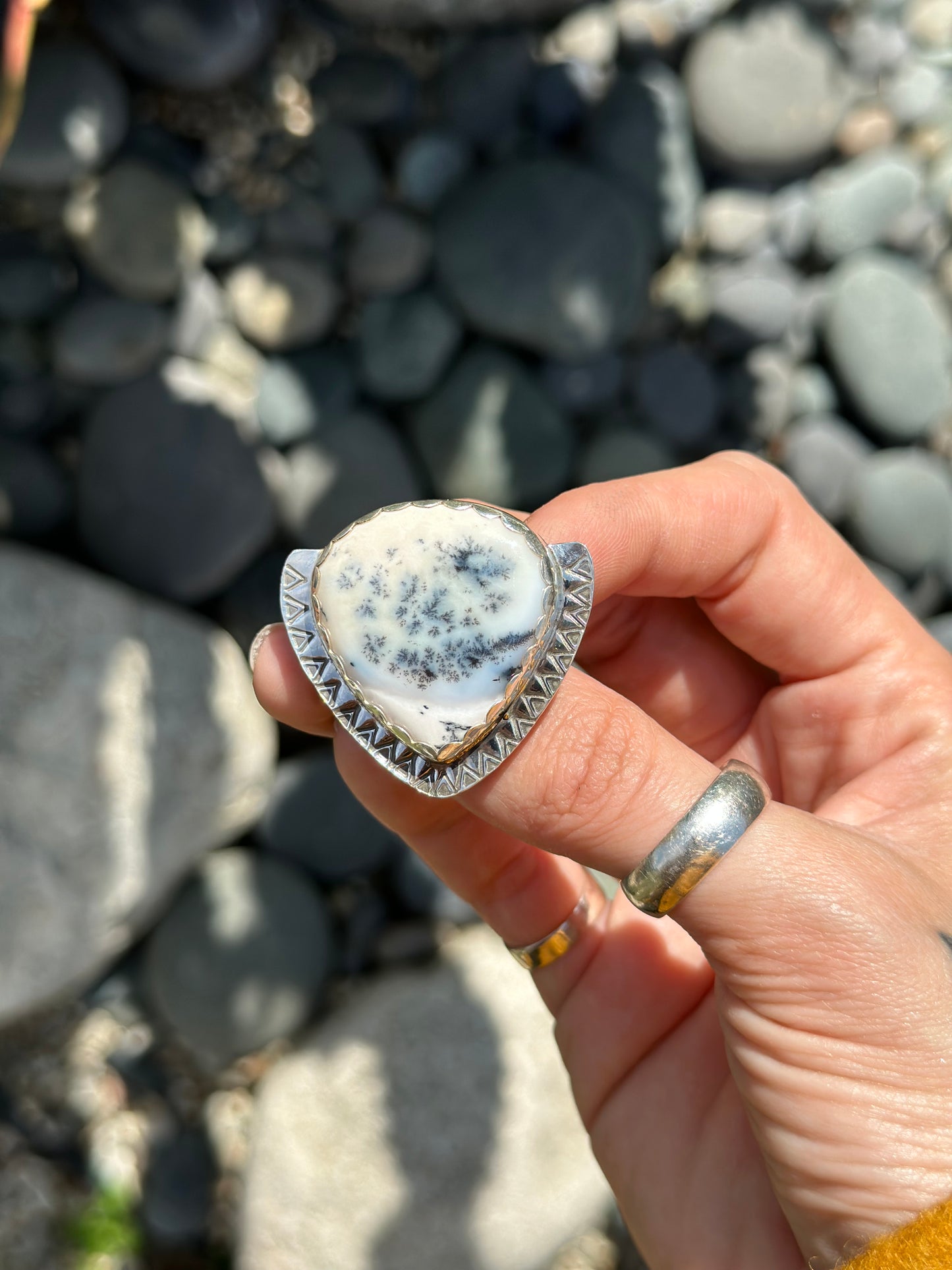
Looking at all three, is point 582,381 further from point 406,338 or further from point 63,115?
point 63,115

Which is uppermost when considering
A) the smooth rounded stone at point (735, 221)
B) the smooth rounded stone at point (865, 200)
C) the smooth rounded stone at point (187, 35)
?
the smooth rounded stone at point (865, 200)

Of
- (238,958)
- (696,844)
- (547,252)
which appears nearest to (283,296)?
(547,252)

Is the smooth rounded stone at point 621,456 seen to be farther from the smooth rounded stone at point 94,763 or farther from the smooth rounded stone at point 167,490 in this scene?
the smooth rounded stone at point 94,763

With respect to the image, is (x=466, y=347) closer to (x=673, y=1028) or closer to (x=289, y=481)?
(x=289, y=481)

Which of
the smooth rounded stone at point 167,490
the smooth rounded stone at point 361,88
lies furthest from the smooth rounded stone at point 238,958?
the smooth rounded stone at point 361,88

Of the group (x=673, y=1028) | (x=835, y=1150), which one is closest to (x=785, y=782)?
(x=673, y=1028)

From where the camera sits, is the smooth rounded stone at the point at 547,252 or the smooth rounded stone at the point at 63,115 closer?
the smooth rounded stone at the point at 63,115

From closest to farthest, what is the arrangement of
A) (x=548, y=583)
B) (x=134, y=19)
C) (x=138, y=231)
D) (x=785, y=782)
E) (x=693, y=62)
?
(x=548, y=583) < (x=785, y=782) < (x=134, y=19) < (x=138, y=231) < (x=693, y=62)
